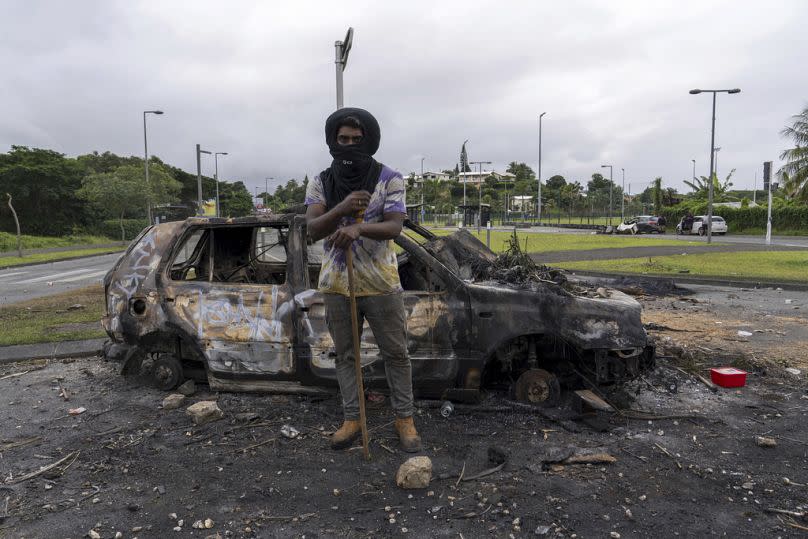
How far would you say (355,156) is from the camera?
10.6 ft

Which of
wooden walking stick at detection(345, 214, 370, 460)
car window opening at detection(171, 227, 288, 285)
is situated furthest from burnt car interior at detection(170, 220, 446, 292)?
wooden walking stick at detection(345, 214, 370, 460)

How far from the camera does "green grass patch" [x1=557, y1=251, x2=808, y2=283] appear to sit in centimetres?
1241

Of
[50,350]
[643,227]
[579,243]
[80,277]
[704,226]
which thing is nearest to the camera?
[50,350]

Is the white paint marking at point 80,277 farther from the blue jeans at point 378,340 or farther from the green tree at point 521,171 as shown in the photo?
the green tree at point 521,171

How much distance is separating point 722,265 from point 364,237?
14447 millimetres

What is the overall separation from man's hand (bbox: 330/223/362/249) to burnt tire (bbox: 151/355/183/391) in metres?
2.24

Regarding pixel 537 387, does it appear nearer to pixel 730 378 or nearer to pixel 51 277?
pixel 730 378

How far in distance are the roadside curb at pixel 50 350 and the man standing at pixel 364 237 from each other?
12.6ft

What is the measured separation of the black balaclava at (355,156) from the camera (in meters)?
3.23

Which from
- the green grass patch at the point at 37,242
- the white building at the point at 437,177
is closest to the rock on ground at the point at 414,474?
the green grass patch at the point at 37,242

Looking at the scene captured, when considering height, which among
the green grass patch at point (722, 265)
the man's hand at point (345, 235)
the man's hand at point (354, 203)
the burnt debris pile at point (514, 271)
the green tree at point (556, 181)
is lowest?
the green grass patch at point (722, 265)

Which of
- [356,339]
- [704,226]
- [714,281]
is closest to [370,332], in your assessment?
[356,339]

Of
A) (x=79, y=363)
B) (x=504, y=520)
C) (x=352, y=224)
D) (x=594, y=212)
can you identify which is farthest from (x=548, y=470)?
(x=594, y=212)

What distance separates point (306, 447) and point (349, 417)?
0.34 metres
